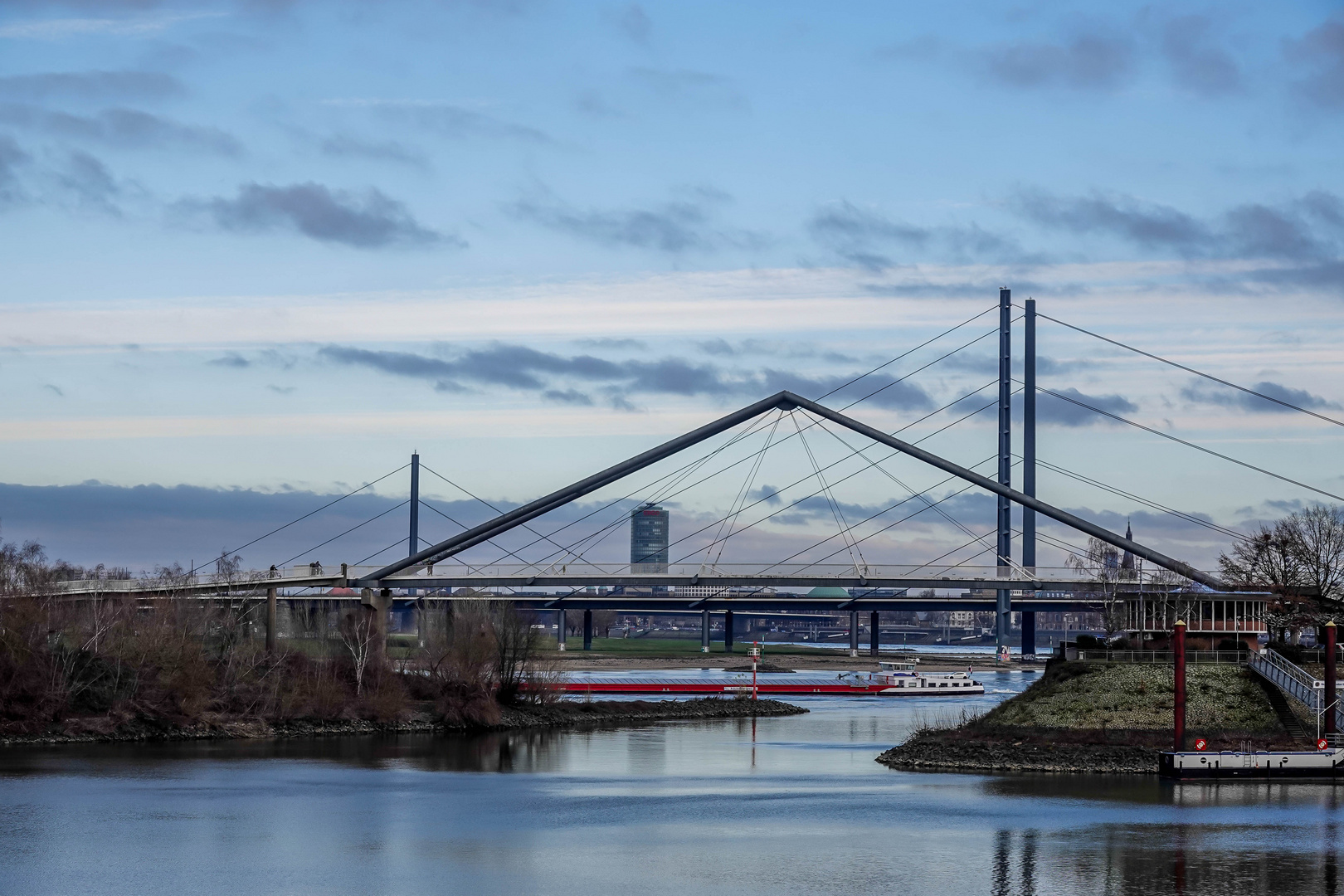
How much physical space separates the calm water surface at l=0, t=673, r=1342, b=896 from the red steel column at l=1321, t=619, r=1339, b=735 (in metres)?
4.85

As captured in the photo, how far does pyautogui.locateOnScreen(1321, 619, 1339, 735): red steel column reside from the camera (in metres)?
57.1

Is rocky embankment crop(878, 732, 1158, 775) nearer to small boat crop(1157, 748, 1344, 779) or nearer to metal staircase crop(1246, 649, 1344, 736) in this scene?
small boat crop(1157, 748, 1344, 779)

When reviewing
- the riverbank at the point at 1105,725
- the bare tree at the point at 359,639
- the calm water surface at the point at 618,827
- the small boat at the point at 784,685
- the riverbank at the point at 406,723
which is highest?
the bare tree at the point at 359,639

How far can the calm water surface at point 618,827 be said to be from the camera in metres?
37.6

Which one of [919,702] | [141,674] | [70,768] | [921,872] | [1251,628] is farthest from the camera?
[919,702]

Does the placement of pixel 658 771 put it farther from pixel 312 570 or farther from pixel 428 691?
pixel 312 570

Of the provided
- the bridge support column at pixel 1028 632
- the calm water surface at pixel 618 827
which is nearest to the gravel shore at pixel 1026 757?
the calm water surface at pixel 618 827

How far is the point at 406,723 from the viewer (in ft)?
263

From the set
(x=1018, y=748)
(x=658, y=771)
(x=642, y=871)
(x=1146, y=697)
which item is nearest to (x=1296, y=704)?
(x=1146, y=697)

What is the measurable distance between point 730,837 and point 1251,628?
32055 mm

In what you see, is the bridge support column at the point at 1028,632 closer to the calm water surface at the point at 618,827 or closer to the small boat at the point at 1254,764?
the calm water surface at the point at 618,827

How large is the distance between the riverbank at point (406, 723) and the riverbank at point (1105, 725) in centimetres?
2604

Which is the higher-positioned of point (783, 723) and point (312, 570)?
point (312, 570)

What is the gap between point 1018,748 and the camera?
61.0 metres
